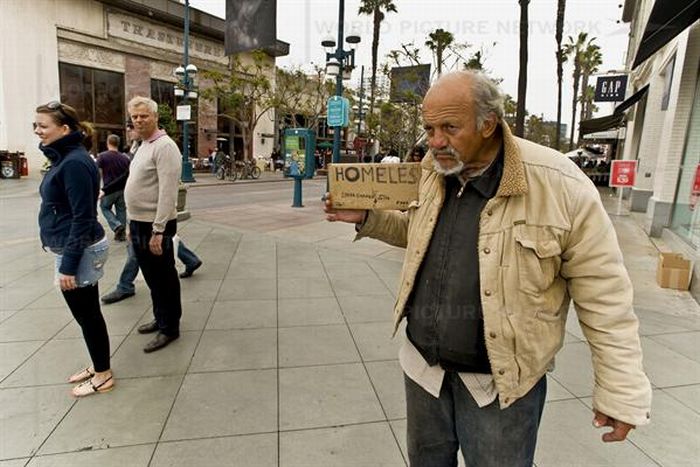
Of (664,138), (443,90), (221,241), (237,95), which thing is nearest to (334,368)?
(443,90)

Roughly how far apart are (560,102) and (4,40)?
35546mm

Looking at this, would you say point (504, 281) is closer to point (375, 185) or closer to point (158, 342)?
point (375, 185)

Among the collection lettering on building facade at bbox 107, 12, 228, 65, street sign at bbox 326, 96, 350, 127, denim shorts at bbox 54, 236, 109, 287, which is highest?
lettering on building facade at bbox 107, 12, 228, 65

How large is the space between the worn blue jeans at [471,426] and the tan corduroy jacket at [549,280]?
11 centimetres

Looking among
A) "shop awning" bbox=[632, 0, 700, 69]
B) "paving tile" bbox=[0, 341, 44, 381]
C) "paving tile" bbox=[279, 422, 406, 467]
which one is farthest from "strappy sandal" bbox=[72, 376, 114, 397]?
"shop awning" bbox=[632, 0, 700, 69]

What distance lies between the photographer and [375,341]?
12.7 ft

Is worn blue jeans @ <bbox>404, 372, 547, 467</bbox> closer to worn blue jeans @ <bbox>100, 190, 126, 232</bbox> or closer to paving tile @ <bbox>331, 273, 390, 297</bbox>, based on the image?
paving tile @ <bbox>331, 273, 390, 297</bbox>

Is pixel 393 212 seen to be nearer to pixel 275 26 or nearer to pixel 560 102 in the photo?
pixel 275 26

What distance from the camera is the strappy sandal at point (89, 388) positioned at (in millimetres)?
2934

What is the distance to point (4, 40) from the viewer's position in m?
20.4

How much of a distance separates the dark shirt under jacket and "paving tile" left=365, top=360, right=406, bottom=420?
143 cm

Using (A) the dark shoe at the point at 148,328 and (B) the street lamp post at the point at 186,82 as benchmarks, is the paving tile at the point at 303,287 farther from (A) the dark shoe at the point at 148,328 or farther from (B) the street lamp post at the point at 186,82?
(B) the street lamp post at the point at 186,82

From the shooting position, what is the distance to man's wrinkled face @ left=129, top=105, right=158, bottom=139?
3307mm

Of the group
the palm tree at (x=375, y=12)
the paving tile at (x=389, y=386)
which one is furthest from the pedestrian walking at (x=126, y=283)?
the palm tree at (x=375, y=12)
